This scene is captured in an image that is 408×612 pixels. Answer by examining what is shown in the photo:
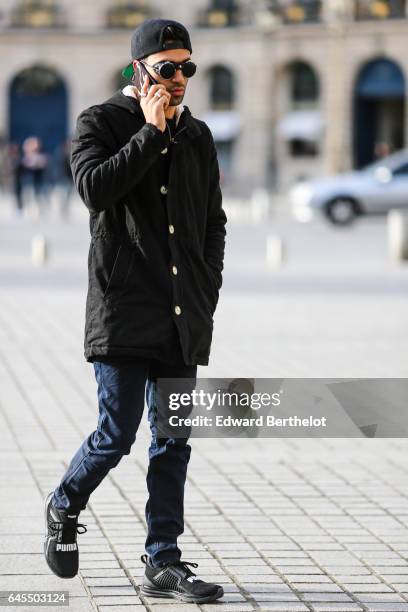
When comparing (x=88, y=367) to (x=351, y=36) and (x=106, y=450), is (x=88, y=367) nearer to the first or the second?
(x=106, y=450)

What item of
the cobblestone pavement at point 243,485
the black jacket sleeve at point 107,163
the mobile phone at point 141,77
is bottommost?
the cobblestone pavement at point 243,485

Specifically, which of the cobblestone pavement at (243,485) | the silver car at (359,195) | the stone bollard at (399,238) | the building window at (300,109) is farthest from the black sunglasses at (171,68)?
the building window at (300,109)

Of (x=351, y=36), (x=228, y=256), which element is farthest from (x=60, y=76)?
(x=228, y=256)

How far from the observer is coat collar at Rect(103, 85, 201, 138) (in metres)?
5.07

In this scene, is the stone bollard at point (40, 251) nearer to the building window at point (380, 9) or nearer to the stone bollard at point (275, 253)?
the stone bollard at point (275, 253)

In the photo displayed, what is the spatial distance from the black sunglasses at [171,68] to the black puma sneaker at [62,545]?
146cm

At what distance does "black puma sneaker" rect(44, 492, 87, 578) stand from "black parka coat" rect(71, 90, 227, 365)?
57 cm

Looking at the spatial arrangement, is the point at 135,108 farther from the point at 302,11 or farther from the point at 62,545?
the point at 302,11

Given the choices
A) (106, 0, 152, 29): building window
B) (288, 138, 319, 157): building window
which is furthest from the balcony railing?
(106, 0, 152, 29): building window

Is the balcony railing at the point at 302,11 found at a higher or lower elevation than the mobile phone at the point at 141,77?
lower

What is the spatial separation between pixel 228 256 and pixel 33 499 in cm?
1665

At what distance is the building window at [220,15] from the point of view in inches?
2357

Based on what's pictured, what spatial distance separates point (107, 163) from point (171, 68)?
36 cm

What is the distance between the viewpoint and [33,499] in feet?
22.2
